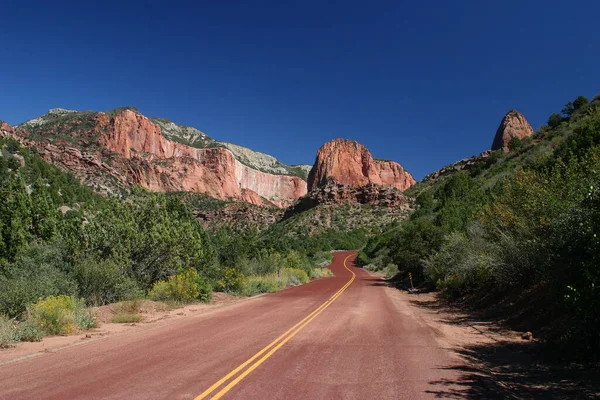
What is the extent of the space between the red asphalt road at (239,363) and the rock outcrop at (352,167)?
155 m

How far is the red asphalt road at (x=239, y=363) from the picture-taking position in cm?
542

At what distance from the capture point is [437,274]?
74.6 feet

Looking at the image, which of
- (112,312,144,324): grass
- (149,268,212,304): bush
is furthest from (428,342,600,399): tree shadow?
(149,268,212,304): bush

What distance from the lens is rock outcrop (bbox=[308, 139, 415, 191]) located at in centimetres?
16912

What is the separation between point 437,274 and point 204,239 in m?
18.4

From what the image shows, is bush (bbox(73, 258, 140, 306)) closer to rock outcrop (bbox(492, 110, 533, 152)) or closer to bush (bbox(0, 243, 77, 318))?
bush (bbox(0, 243, 77, 318))

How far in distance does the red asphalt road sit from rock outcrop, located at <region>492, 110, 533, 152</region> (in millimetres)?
107052

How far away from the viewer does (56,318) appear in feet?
32.4

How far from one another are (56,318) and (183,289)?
7149 mm

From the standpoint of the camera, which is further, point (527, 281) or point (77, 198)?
point (77, 198)

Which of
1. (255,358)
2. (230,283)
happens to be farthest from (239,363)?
(230,283)

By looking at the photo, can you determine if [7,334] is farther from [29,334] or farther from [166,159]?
[166,159]

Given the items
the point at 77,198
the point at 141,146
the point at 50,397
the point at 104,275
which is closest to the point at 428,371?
the point at 50,397

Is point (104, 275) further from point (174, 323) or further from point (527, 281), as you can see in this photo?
point (527, 281)
